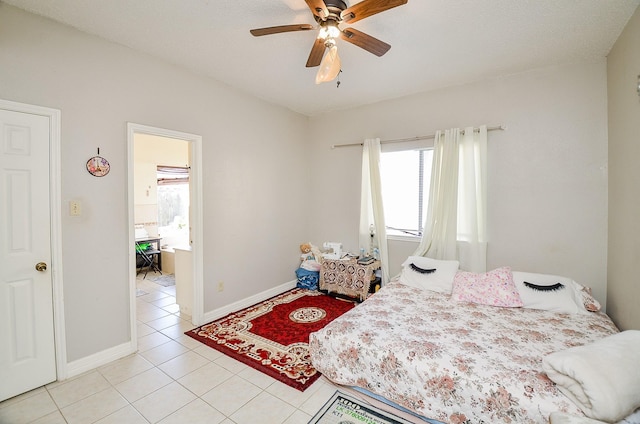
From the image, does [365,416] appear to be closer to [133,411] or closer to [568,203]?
[133,411]

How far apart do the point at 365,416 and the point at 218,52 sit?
3203 millimetres

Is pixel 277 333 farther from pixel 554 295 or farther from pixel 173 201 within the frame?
pixel 173 201

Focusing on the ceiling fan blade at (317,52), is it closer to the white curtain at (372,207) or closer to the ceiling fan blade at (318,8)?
the ceiling fan blade at (318,8)

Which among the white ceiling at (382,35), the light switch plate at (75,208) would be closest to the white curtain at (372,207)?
the white ceiling at (382,35)

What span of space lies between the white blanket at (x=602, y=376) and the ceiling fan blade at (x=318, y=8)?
2.33m

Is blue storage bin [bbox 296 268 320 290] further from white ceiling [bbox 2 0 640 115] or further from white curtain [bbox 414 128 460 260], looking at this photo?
white ceiling [bbox 2 0 640 115]

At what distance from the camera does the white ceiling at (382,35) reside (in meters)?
1.98

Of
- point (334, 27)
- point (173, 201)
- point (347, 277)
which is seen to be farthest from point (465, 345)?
point (173, 201)

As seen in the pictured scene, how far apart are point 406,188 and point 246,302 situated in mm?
2633

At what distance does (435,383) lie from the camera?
1.69 metres

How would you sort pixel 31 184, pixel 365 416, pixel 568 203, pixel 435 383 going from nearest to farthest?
pixel 435 383 < pixel 365 416 < pixel 31 184 < pixel 568 203

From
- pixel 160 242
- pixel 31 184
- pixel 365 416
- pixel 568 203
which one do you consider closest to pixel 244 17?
pixel 31 184

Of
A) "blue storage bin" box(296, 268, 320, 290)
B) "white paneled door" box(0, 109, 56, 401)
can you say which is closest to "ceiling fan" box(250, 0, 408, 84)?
"white paneled door" box(0, 109, 56, 401)

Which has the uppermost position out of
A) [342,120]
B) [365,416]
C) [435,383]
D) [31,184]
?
[342,120]
